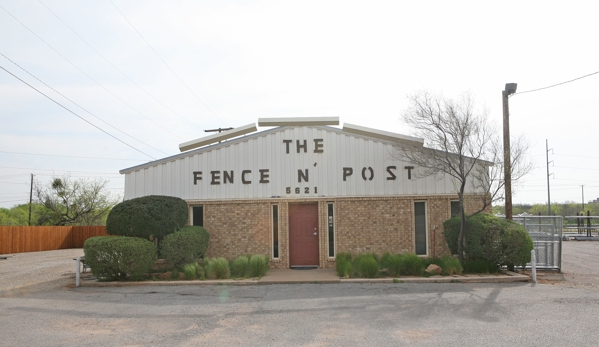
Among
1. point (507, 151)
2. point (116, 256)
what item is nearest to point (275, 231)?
point (116, 256)

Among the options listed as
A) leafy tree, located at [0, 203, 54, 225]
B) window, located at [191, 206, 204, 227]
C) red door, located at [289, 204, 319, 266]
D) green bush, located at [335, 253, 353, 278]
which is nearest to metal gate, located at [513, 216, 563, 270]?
green bush, located at [335, 253, 353, 278]

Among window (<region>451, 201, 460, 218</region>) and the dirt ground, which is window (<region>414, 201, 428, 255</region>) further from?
the dirt ground

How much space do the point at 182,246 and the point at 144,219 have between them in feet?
4.21

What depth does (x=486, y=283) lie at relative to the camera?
12375 mm

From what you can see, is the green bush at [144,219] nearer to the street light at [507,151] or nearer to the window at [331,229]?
the window at [331,229]

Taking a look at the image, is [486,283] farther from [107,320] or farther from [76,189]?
[76,189]

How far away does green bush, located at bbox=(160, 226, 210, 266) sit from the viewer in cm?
1388

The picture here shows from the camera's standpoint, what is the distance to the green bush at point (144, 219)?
13719 mm

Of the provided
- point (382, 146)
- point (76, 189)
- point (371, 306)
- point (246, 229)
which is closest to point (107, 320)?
point (371, 306)

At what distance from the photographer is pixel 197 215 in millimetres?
16484

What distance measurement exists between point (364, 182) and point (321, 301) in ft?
20.4

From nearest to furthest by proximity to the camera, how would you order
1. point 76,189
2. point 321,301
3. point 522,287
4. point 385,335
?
1. point 385,335
2. point 321,301
3. point 522,287
4. point 76,189

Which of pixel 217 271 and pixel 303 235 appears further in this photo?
pixel 303 235

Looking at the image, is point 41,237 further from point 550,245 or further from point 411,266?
point 550,245
